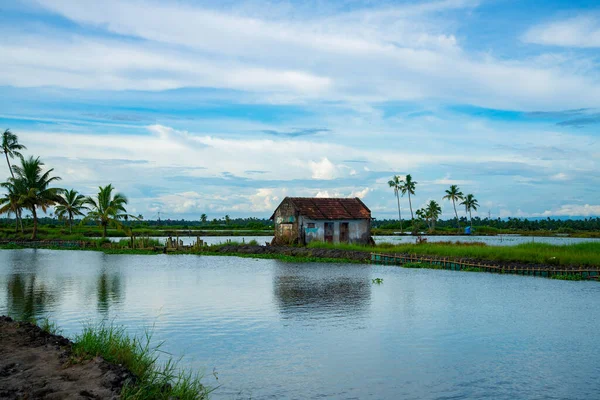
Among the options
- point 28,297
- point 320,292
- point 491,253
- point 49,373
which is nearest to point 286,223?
point 491,253

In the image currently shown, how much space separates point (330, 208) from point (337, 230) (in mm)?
2010

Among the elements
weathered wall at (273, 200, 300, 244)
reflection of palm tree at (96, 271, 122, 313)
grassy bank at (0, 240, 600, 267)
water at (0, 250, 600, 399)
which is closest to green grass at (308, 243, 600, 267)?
grassy bank at (0, 240, 600, 267)

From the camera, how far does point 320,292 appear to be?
23469 mm

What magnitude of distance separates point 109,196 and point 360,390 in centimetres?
5436

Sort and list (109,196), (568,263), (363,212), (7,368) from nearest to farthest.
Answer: (7,368), (568,263), (363,212), (109,196)

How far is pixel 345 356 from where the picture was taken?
12992 mm

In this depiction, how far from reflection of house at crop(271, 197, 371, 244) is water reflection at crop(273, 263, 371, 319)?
37.1 ft

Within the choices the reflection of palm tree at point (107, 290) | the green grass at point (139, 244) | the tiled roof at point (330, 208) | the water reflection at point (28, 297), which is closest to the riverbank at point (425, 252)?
the green grass at point (139, 244)

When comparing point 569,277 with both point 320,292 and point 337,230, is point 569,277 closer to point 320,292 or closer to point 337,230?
point 320,292

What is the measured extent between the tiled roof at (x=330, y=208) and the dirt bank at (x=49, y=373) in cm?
3438

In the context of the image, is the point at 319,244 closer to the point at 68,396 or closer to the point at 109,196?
the point at 109,196

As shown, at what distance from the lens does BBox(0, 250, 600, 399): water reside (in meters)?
11.1

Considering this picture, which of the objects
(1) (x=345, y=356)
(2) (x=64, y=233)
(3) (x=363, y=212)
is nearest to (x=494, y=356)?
(1) (x=345, y=356)

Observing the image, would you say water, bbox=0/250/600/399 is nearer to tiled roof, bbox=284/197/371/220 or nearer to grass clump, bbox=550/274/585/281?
grass clump, bbox=550/274/585/281
